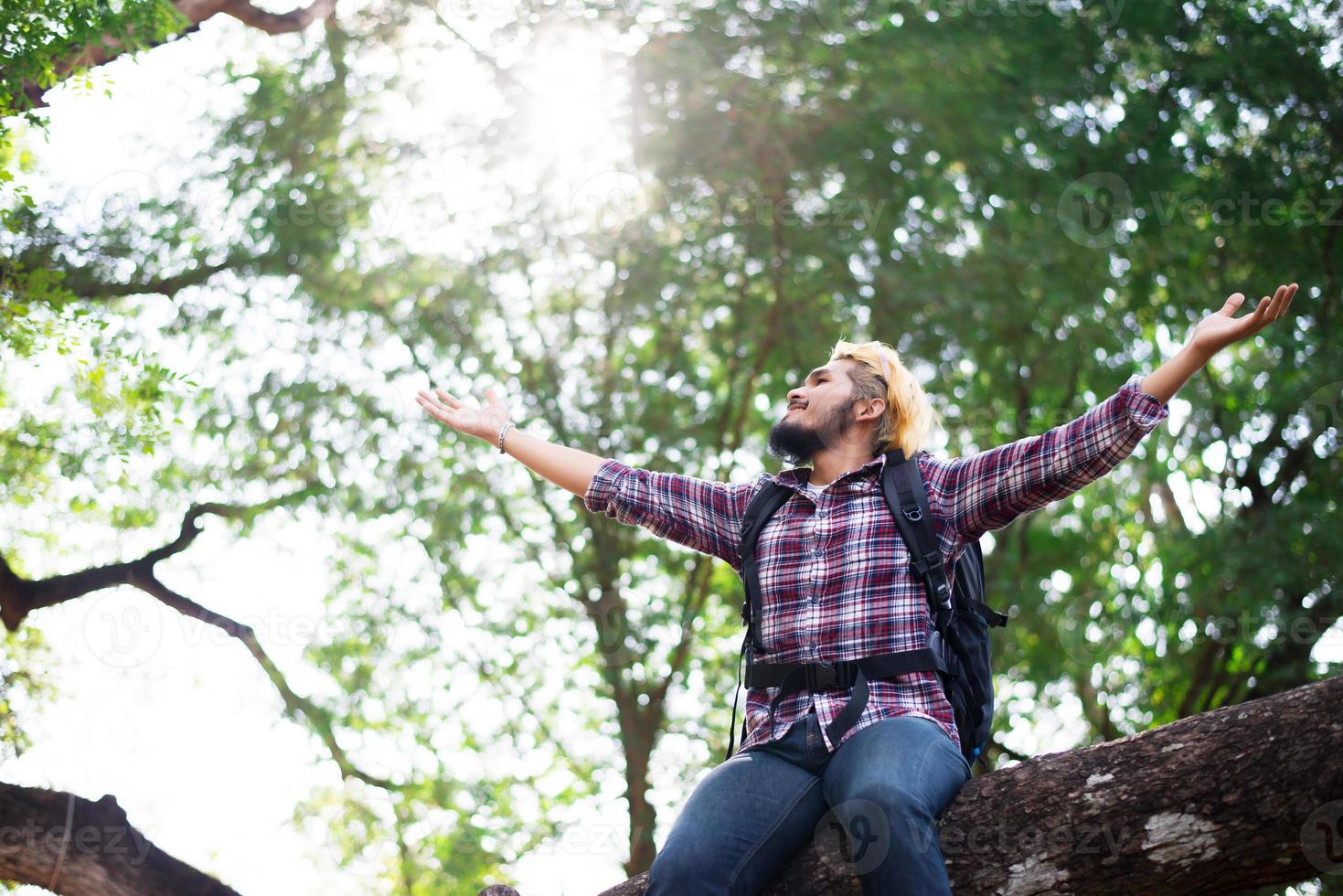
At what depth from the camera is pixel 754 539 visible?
3.57 meters

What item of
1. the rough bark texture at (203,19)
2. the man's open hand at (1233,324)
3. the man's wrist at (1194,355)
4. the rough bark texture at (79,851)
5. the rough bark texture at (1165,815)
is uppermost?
the rough bark texture at (203,19)

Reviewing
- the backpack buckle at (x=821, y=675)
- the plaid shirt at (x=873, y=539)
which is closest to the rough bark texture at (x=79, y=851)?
the plaid shirt at (x=873, y=539)

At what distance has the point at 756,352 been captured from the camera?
9719 mm

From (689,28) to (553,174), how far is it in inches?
63.4

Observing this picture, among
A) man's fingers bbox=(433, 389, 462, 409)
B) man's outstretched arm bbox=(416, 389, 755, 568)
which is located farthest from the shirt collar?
man's fingers bbox=(433, 389, 462, 409)

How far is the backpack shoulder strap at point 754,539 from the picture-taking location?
136 inches

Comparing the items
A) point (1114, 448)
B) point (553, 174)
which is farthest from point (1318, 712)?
point (553, 174)

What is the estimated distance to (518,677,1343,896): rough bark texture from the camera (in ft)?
9.46

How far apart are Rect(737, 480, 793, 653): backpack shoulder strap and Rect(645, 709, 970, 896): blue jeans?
356 mm

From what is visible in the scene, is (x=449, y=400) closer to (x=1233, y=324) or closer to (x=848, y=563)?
(x=848, y=563)

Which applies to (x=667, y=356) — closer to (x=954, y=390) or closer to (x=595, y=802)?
(x=954, y=390)

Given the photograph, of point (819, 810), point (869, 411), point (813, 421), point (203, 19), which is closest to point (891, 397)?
point (869, 411)

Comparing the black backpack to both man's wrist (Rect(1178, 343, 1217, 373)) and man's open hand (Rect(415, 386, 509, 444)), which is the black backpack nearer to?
man's wrist (Rect(1178, 343, 1217, 373))

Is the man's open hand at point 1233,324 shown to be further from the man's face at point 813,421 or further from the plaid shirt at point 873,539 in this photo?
the man's face at point 813,421
